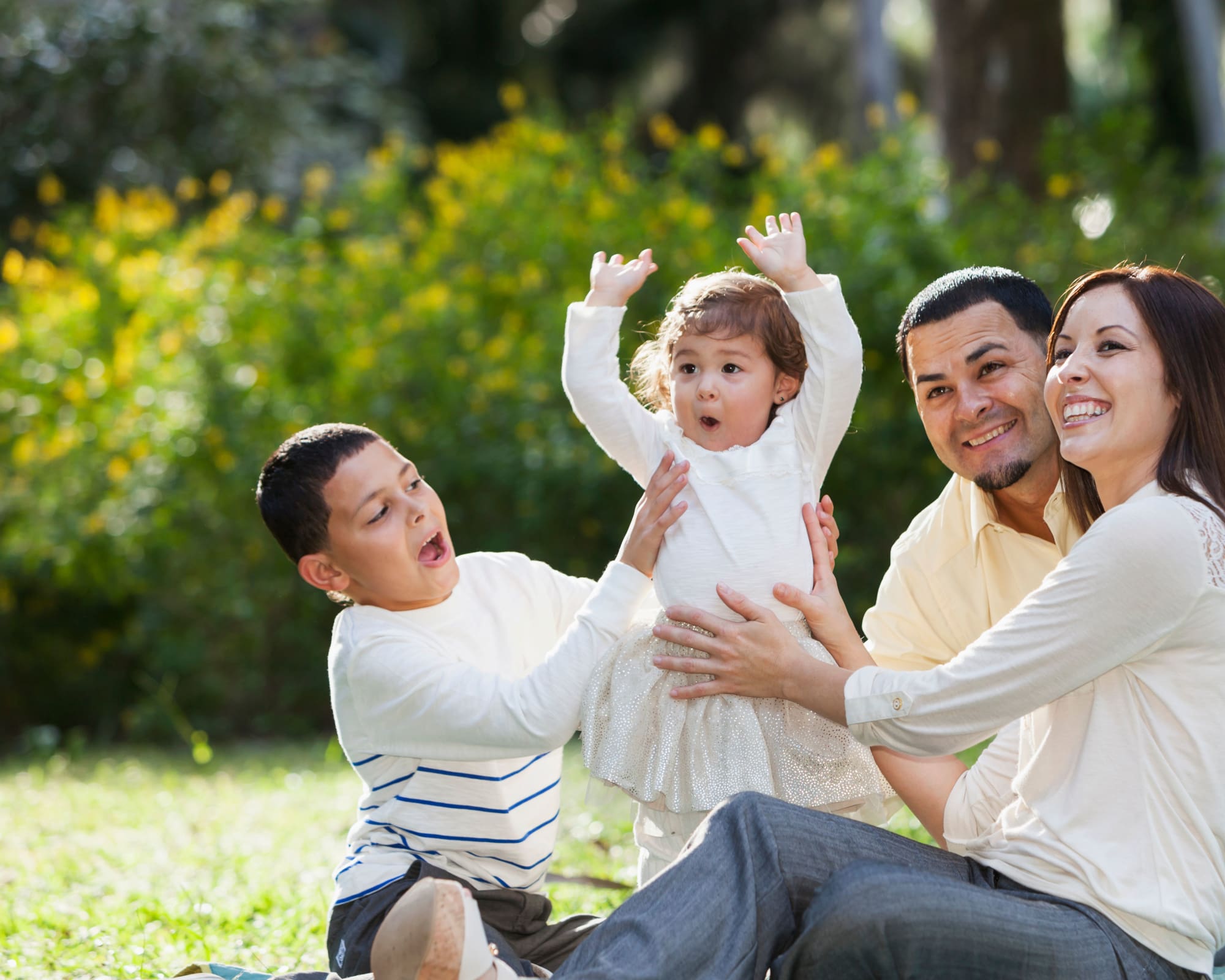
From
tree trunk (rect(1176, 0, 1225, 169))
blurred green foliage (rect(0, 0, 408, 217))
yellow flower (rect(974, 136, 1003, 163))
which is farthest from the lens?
tree trunk (rect(1176, 0, 1225, 169))

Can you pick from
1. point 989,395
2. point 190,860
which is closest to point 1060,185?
point 989,395

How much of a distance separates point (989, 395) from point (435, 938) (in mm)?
1592

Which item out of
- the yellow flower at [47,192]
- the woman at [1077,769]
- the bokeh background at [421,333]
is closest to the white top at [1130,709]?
the woman at [1077,769]

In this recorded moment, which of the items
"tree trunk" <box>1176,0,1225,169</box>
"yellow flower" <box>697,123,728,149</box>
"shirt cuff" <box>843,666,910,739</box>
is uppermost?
"tree trunk" <box>1176,0,1225,169</box>

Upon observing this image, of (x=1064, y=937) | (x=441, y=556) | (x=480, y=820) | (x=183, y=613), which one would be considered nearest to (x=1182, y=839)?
(x=1064, y=937)

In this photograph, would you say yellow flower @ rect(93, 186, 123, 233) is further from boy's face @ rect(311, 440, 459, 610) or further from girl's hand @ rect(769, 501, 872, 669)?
girl's hand @ rect(769, 501, 872, 669)

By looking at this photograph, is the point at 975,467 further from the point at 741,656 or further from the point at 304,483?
the point at 304,483

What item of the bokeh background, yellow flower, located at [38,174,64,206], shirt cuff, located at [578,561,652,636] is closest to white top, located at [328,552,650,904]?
shirt cuff, located at [578,561,652,636]

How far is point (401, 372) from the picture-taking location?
6676 mm

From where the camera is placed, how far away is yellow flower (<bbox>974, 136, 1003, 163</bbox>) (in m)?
6.90

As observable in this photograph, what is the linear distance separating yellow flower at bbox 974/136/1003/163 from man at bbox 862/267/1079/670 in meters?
4.34

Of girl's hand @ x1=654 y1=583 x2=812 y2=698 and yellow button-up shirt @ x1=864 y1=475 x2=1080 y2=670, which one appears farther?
yellow button-up shirt @ x1=864 y1=475 x2=1080 y2=670

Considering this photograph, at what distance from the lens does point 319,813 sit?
4.90 meters

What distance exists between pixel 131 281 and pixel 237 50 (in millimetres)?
5283
